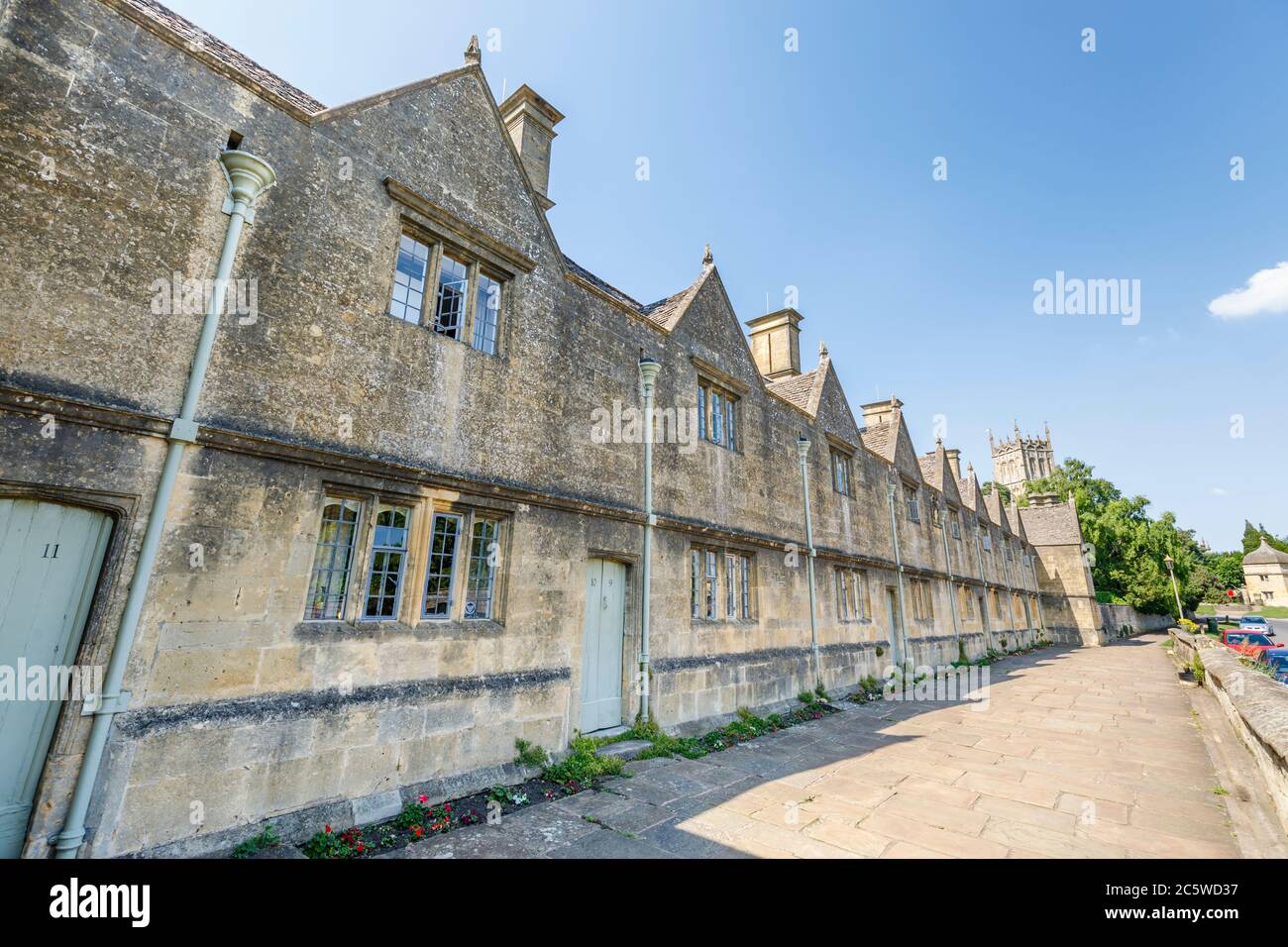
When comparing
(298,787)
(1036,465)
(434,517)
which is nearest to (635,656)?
(434,517)

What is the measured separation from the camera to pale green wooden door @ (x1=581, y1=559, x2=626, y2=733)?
8.09 m

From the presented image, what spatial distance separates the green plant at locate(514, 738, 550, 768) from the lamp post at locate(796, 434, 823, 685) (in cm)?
807

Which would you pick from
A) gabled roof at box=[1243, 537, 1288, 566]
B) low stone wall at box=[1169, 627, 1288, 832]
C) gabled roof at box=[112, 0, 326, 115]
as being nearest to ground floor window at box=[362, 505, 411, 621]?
gabled roof at box=[112, 0, 326, 115]

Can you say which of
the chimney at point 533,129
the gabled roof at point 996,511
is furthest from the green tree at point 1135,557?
the chimney at point 533,129

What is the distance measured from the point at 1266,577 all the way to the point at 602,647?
120582 mm

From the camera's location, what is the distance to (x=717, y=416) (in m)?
11.8

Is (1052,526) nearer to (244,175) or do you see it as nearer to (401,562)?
(401,562)

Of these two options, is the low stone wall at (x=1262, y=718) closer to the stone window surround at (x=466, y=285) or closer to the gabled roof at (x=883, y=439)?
the stone window surround at (x=466, y=285)

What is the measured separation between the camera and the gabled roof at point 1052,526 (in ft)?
130

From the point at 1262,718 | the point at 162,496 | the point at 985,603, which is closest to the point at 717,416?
the point at 1262,718

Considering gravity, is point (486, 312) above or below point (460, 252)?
below

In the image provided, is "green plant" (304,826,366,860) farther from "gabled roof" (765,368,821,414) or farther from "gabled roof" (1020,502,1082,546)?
"gabled roof" (1020,502,1082,546)
